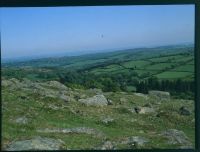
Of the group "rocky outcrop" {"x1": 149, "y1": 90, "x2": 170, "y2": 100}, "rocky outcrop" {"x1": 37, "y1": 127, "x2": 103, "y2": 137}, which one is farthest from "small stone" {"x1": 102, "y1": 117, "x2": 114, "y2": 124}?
"rocky outcrop" {"x1": 149, "y1": 90, "x2": 170, "y2": 100}

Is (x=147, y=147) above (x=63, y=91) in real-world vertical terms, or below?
below

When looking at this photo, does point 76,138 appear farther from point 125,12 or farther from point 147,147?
point 125,12

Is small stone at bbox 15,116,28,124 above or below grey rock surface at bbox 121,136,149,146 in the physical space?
above

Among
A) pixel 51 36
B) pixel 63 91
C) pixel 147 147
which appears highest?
pixel 51 36

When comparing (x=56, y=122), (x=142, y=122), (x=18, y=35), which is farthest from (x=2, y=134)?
(x=142, y=122)

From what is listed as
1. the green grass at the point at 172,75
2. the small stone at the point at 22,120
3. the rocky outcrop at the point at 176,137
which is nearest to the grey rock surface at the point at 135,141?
the rocky outcrop at the point at 176,137

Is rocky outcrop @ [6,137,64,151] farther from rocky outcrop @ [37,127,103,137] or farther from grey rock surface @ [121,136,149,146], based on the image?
grey rock surface @ [121,136,149,146]

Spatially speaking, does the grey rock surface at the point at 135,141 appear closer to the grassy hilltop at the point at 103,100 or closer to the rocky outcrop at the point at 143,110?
the grassy hilltop at the point at 103,100

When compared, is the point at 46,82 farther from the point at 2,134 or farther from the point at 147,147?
the point at 147,147

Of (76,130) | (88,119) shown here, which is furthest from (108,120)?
(76,130)
